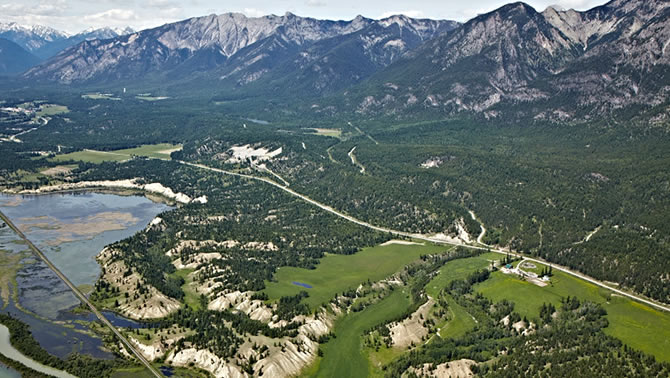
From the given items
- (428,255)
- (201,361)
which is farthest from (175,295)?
(428,255)

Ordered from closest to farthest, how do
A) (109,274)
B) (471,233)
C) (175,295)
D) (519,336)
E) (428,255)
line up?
1. (519,336)
2. (175,295)
3. (109,274)
4. (428,255)
5. (471,233)

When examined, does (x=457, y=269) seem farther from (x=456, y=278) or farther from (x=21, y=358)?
(x=21, y=358)

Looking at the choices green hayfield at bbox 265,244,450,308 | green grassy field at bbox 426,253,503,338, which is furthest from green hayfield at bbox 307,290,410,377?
green hayfield at bbox 265,244,450,308

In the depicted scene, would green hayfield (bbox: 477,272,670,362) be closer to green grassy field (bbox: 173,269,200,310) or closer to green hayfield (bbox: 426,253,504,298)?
green hayfield (bbox: 426,253,504,298)

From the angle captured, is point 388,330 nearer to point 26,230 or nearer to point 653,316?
point 653,316

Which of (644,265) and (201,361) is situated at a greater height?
(644,265)

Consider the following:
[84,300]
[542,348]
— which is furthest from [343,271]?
[84,300]
